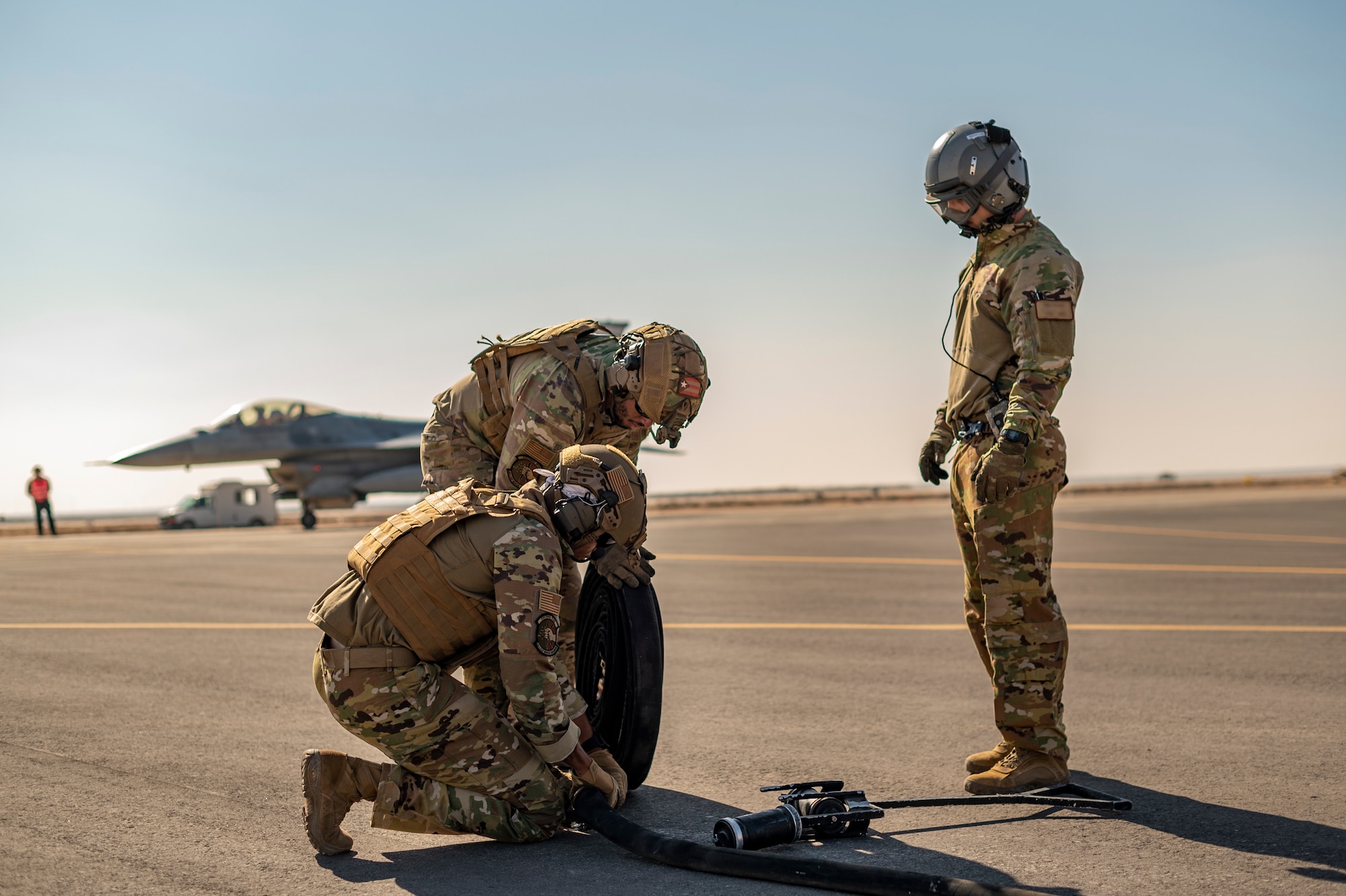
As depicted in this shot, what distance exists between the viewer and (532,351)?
16.8 ft

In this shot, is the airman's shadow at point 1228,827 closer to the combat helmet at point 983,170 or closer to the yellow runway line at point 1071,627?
the combat helmet at point 983,170

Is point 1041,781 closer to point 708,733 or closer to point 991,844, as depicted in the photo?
point 991,844

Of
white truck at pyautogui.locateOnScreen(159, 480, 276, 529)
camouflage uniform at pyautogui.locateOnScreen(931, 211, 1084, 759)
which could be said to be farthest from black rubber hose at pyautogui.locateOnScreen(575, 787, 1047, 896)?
white truck at pyautogui.locateOnScreen(159, 480, 276, 529)

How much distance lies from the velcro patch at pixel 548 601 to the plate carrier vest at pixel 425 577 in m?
0.25

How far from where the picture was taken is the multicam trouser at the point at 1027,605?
462 cm

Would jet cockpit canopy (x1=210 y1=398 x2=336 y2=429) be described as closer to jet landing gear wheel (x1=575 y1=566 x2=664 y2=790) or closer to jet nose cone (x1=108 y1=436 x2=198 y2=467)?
jet nose cone (x1=108 y1=436 x2=198 y2=467)

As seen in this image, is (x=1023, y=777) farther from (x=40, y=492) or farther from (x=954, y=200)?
(x=40, y=492)

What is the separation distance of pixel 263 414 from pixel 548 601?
33.7 meters

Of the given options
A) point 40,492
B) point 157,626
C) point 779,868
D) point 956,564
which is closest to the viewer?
point 779,868

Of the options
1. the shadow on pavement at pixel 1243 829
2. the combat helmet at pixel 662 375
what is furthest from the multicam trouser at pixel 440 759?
the shadow on pavement at pixel 1243 829

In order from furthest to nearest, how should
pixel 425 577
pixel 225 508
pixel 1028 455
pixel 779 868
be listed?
pixel 225 508
pixel 1028 455
pixel 425 577
pixel 779 868

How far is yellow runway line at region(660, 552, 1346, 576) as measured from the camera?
1252cm

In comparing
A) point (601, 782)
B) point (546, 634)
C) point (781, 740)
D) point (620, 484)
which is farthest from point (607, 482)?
point (781, 740)

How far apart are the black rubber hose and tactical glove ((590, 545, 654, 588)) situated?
88 cm
